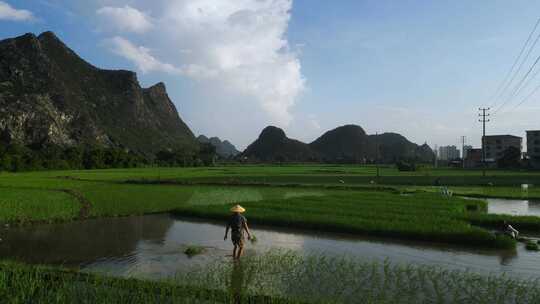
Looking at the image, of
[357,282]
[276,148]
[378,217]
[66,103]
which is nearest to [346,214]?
[378,217]

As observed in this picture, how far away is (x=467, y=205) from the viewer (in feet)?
75.7

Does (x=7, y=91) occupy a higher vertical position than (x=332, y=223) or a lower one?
higher

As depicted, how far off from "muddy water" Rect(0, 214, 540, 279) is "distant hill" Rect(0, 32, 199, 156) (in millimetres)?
72841

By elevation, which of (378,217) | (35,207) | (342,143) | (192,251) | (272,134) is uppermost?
(272,134)

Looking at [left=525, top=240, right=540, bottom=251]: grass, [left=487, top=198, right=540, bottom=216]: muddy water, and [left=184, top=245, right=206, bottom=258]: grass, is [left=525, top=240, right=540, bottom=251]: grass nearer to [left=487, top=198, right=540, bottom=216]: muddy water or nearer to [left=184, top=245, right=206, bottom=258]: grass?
[left=487, top=198, right=540, bottom=216]: muddy water

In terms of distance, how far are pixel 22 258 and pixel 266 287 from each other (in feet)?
22.0

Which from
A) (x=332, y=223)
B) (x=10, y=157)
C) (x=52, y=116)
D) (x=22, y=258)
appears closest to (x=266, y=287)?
(x=22, y=258)

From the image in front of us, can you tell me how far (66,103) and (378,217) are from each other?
92418 mm

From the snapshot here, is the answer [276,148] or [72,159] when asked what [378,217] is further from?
[276,148]

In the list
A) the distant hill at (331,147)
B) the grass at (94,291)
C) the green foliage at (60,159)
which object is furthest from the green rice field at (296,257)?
the distant hill at (331,147)

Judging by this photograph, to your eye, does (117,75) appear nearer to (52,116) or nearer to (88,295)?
(52,116)

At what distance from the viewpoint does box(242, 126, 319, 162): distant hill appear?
507 feet

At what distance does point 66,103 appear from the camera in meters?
94.5

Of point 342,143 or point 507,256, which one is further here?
point 342,143
